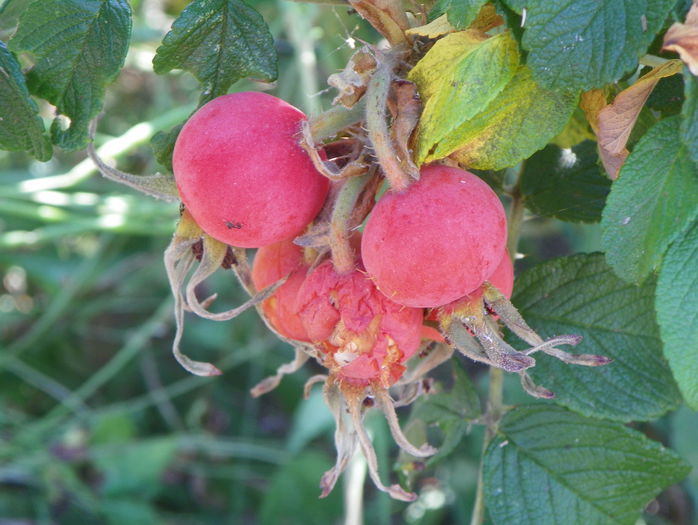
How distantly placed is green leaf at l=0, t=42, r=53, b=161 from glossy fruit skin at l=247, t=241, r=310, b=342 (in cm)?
26

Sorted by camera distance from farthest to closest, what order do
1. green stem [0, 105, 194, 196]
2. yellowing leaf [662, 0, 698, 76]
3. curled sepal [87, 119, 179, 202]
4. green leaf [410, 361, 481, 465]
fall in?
green stem [0, 105, 194, 196]
green leaf [410, 361, 481, 465]
curled sepal [87, 119, 179, 202]
yellowing leaf [662, 0, 698, 76]

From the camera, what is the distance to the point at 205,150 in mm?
707

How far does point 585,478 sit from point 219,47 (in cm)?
62

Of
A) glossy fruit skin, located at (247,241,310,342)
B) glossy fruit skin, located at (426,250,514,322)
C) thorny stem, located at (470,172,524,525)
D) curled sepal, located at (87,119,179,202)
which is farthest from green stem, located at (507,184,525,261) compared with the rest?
curled sepal, located at (87,119,179,202)

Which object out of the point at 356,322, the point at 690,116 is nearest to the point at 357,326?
the point at 356,322

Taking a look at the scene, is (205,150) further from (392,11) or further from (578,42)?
(578,42)

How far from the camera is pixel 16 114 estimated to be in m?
0.83

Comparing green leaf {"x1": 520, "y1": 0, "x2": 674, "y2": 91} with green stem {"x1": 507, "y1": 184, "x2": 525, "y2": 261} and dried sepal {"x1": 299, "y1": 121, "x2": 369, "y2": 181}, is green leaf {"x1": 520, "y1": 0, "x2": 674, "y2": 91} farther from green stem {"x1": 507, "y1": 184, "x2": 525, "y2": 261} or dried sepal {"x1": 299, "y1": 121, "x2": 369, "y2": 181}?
green stem {"x1": 507, "y1": 184, "x2": 525, "y2": 261}

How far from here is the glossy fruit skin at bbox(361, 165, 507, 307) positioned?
0.66 metres

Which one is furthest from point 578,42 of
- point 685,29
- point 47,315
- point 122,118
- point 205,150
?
point 122,118

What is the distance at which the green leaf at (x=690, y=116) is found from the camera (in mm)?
597

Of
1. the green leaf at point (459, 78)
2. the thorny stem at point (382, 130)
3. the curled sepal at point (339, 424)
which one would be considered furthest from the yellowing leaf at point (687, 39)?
the curled sepal at point (339, 424)

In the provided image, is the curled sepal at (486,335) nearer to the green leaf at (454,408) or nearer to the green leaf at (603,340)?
the green leaf at (603,340)

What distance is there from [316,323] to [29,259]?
198cm
